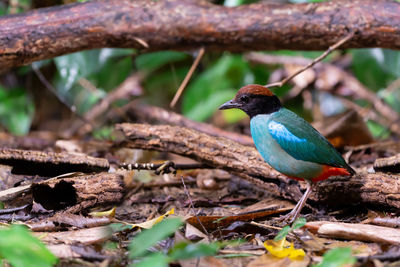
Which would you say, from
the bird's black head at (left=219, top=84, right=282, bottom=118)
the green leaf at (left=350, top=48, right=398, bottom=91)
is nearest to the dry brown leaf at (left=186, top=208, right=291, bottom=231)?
the bird's black head at (left=219, top=84, right=282, bottom=118)

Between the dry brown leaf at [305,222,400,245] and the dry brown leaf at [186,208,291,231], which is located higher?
the dry brown leaf at [305,222,400,245]

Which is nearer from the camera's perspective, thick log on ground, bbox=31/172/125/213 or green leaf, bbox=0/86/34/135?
thick log on ground, bbox=31/172/125/213

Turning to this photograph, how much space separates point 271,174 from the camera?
4.16 m

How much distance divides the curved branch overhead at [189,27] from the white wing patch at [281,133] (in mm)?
1451

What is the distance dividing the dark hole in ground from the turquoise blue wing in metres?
1.67

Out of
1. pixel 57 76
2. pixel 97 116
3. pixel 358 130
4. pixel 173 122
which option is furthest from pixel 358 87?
pixel 57 76

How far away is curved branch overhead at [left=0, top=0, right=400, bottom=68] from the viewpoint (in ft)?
15.6

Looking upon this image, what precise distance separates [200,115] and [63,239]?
14.6ft

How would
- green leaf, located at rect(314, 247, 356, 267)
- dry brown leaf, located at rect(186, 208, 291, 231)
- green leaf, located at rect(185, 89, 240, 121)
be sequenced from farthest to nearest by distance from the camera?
1. green leaf, located at rect(185, 89, 240, 121)
2. dry brown leaf, located at rect(186, 208, 291, 231)
3. green leaf, located at rect(314, 247, 356, 267)

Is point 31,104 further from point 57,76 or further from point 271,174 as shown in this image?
point 271,174

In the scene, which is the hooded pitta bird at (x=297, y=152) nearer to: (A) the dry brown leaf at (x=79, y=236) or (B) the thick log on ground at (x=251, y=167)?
(B) the thick log on ground at (x=251, y=167)

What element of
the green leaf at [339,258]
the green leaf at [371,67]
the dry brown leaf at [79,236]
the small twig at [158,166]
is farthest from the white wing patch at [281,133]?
the green leaf at [371,67]

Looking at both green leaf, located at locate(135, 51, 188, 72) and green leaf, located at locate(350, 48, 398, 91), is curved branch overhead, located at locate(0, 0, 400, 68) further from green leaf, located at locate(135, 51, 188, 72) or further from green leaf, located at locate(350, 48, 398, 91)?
green leaf, located at locate(135, 51, 188, 72)

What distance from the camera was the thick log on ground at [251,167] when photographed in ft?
12.1
